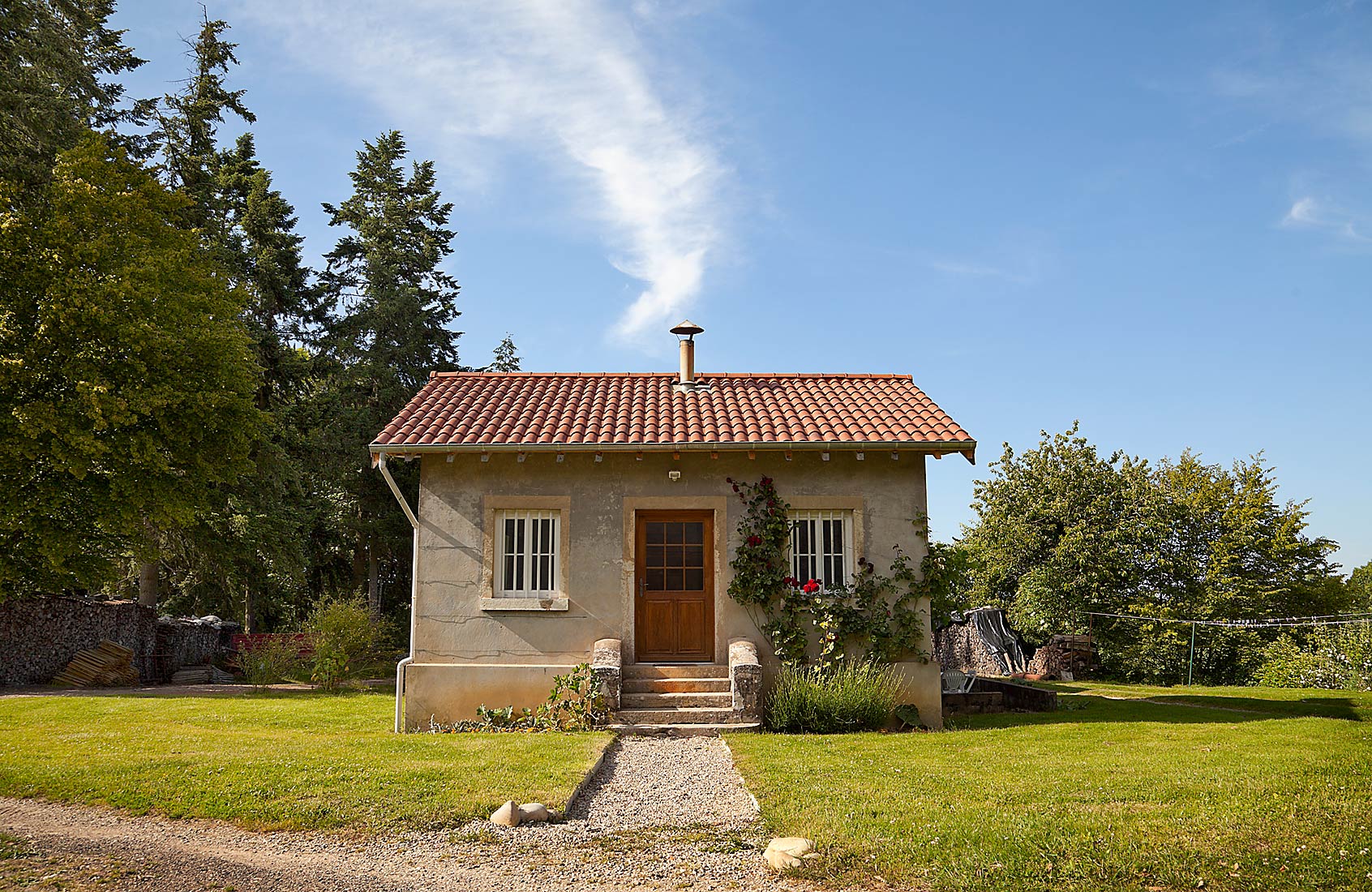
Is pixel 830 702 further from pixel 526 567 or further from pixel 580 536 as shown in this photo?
pixel 526 567

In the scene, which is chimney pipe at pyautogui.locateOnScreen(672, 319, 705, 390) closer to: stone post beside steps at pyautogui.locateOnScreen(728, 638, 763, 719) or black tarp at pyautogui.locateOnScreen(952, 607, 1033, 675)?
stone post beside steps at pyautogui.locateOnScreen(728, 638, 763, 719)

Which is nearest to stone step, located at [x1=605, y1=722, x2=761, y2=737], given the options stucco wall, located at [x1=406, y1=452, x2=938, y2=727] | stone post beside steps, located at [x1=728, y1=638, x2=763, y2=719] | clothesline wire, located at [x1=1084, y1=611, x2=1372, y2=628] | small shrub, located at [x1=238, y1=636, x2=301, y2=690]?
stone post beside steps, located at [x1=728, y1=638, x2=763, y2=719]

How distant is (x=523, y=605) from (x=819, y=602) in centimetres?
382

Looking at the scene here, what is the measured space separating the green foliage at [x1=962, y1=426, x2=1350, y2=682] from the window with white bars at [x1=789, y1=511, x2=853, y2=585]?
1378cm

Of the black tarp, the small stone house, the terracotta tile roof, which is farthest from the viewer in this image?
the black tarp

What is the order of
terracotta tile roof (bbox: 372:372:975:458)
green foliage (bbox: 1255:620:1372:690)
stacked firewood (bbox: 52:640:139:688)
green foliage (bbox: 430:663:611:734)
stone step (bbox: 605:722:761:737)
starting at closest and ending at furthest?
stone step (bbox: 605:722:761:737) < green foliage (bbox: 430:663:611:734) < terracotta tile roof (bbox: 372:372:975:458) < green foliage (bbox: 1255:620:1372:690) < stacked firewood (bbox: 52:640:139:688)

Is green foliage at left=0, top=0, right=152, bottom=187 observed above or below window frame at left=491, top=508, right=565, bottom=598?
above

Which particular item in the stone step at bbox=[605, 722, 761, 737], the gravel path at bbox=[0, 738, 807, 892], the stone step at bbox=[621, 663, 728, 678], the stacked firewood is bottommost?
the stacked firewood

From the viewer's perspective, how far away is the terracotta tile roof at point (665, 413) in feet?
38.3

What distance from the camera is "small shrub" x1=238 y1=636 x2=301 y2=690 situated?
60.9 feet

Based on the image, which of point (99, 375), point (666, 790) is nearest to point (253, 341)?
point (99, 375)

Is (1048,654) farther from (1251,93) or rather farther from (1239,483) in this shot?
(1251,93)

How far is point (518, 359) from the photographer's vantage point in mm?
37156

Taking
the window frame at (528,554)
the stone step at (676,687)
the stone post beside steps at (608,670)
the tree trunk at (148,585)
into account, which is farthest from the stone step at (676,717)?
the tree trunk at (148,585)
